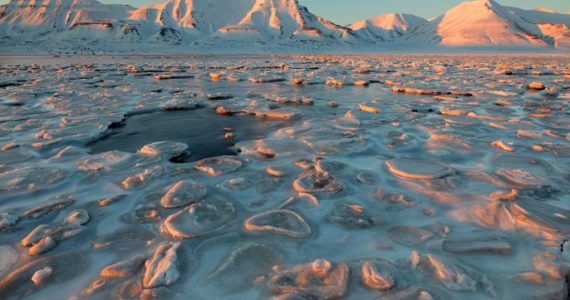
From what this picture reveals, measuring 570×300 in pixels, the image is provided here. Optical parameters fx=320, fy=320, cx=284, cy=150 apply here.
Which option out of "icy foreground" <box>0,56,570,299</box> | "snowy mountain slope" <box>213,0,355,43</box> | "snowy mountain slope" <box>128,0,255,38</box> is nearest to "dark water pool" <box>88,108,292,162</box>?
"icy foreground" <box>0,56,570,299</box>

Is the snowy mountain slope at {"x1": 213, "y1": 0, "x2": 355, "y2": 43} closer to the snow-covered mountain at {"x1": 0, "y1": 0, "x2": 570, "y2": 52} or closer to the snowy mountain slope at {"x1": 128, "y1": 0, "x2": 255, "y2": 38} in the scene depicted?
the snow-covered mountain at {"x1": 0, "y1": 0, "x2": 570, "y2": 52}

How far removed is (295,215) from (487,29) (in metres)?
127

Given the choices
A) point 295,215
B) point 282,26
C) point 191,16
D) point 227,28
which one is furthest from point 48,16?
point 295,215

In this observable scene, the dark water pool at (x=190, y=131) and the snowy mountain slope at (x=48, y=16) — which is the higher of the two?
the snowy mountain slope at (x=48, y=16)

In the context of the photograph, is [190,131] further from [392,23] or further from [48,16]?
[392,23]

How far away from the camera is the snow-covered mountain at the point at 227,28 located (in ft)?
299

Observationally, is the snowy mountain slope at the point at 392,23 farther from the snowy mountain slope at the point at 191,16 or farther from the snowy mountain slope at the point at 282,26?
the snowy mountain slope at the point at 191,16

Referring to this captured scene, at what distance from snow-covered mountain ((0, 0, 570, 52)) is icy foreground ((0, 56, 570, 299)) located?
272 ft

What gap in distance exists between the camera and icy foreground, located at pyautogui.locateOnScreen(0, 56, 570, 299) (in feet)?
5.46

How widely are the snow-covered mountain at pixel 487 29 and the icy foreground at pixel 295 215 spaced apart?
108 metres

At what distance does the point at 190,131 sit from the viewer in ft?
16.0

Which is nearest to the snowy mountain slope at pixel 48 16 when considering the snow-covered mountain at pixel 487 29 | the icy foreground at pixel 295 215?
the snow-covered mountain at pixel 487 29

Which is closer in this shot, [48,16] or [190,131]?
[190,131]

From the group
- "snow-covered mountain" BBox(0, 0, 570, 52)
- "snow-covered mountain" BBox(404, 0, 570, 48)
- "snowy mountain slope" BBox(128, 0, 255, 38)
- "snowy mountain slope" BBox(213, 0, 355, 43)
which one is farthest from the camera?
"snowy mountain slope" BBox(128, 0, 255, 38)
